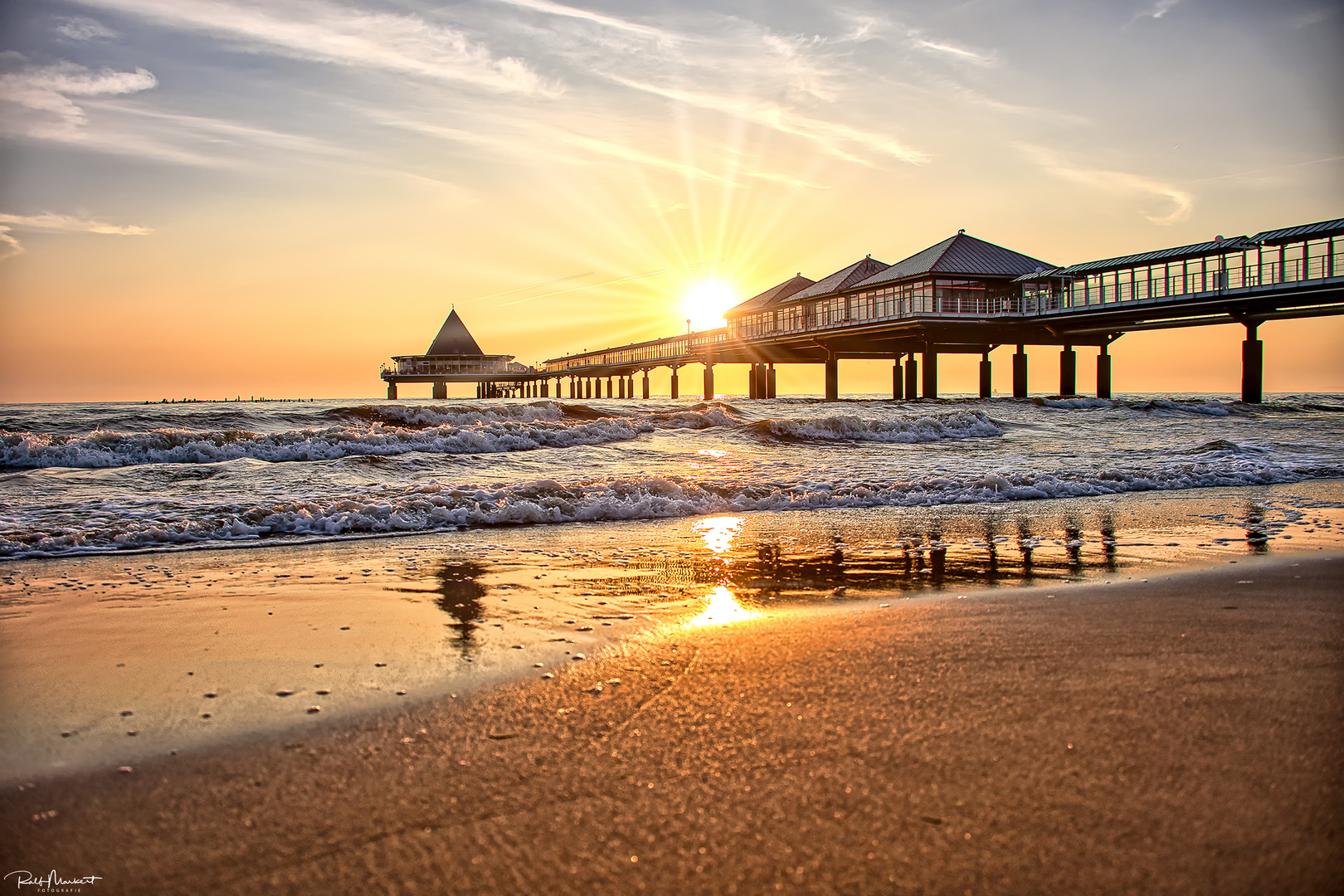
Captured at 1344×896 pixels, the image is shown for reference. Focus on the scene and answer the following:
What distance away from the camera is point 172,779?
1.97 meters

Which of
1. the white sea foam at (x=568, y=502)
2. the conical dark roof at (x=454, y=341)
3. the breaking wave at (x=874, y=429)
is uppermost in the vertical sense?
the conical dark roof at (x=454, y=341)

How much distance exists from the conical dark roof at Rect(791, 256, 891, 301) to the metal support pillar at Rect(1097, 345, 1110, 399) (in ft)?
44.7

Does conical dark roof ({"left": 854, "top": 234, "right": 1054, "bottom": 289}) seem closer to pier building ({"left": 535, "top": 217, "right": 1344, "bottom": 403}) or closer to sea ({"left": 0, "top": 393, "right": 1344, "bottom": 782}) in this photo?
pier building ({"left": 535, "top": 217, "right": 1344, "bottom": 403})

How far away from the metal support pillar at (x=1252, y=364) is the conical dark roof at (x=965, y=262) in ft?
35.6

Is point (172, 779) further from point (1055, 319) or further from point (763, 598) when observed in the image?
point (1055, 319)

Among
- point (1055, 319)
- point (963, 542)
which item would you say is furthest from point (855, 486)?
point (1055, 319)

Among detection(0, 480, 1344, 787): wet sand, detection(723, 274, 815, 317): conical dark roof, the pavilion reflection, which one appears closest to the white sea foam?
detection(0, 480, 1344, 787): wet sand

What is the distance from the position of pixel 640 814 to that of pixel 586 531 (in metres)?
5.42

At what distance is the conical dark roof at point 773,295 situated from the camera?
55.8m

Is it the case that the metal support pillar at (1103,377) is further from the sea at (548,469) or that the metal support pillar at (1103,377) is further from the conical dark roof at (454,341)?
the conical dark roof at (454,341)

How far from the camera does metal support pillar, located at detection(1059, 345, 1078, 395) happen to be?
3741cm

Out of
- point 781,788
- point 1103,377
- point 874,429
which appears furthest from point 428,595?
point 1103,377

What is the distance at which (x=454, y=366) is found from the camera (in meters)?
96.6

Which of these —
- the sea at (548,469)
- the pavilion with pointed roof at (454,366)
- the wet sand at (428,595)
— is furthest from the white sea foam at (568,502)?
the pavilion with pointed roof at (454,366)
